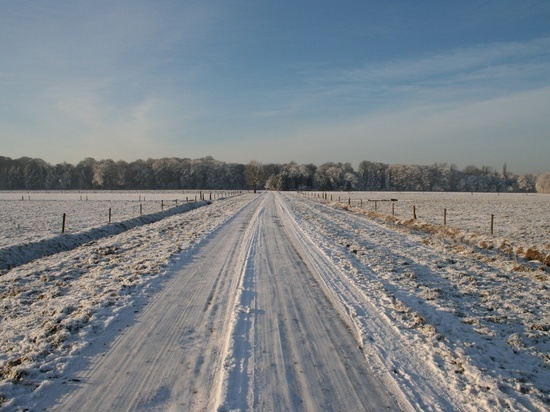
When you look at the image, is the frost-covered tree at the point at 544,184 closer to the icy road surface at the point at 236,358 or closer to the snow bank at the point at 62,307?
the snow bank at the point at 62,307

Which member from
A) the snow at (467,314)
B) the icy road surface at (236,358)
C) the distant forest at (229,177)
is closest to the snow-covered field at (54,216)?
the icy road surface at (236,358)

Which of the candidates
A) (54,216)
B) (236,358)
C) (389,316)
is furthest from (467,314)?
(54,216)

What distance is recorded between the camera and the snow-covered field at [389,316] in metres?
4.32

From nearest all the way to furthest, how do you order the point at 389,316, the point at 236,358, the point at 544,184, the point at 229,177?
1. the point at 236,358
2. the point at 389,316
3. the point at 544,184
4. the point at 229,177

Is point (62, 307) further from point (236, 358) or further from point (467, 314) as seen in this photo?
point (467, 314)

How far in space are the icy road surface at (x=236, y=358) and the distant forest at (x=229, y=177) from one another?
11412 cm

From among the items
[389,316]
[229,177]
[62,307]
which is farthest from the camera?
[229,177]

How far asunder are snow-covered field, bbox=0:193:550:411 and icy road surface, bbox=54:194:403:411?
22 cm

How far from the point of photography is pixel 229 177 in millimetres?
158750

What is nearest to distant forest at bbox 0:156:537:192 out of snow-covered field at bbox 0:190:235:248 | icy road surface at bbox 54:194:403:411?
snow-covered field at bbox 0:190:235:248

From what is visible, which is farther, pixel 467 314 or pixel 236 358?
pixel 467 314

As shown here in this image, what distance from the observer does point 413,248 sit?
1391cm

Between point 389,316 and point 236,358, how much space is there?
10.3 ft

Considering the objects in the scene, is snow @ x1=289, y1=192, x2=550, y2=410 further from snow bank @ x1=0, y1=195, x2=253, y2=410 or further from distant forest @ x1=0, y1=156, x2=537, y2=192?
distant forest @ x1=0, y1=156, x2=537, y2=192
